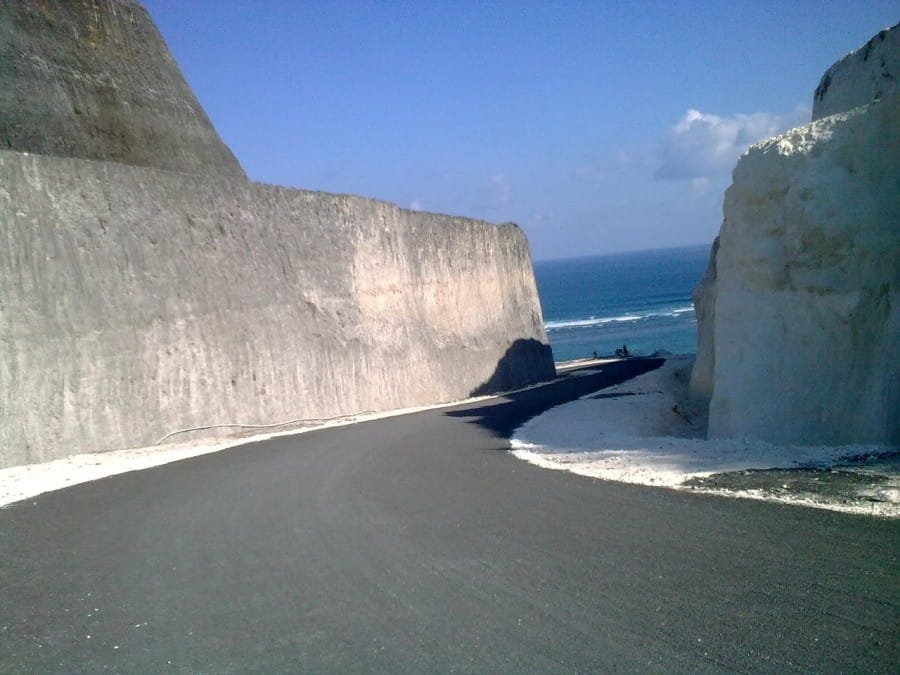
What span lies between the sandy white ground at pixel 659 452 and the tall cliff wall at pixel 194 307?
633 centimetres

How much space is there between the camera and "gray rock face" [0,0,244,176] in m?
21.5

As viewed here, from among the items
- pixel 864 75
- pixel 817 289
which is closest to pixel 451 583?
pixel 817 289

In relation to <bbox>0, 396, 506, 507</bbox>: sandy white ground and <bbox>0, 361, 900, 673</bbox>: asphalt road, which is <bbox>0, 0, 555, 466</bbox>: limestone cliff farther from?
Answer: <bbox>0, 361, 900, 673</bbox>: asphalt road

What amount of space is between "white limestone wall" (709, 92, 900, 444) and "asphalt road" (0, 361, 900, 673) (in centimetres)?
412

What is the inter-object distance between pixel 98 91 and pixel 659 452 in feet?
63.5

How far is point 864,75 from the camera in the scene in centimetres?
1522

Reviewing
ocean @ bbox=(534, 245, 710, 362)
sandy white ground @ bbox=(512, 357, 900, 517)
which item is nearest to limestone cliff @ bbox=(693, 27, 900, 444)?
sandy white ground @ bbox=(512, 357, 900, 517)

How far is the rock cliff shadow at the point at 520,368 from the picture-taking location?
104ft

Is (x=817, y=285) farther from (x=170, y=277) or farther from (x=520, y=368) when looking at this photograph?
(x=520, y=368)

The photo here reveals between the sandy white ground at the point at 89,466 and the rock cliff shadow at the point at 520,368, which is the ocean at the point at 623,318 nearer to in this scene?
the rock cliff shadow at the point at 520,368

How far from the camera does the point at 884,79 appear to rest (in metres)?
14.6

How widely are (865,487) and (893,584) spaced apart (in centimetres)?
250

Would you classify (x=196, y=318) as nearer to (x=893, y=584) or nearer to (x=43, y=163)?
(x=43, y=163)

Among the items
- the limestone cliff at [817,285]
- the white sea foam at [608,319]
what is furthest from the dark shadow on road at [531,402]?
the white sea foam at [608,319]
